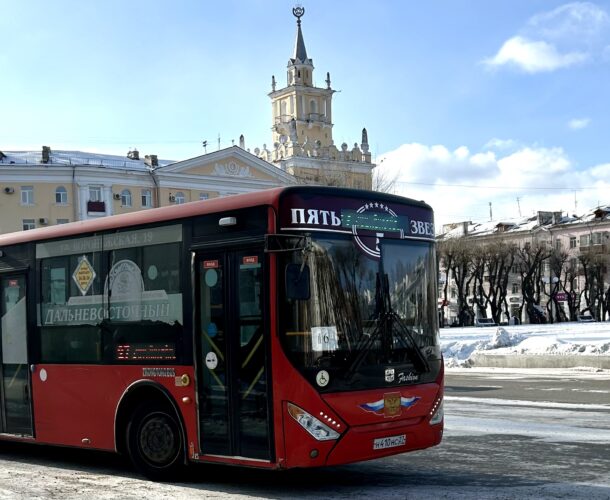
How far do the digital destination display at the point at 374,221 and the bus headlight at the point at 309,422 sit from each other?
179 centimetres

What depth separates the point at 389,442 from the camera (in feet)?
27.4

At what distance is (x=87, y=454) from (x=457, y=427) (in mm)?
5143

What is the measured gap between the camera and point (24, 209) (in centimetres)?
6538

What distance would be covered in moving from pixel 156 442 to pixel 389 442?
250cm

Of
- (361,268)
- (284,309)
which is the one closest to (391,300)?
(361,268)

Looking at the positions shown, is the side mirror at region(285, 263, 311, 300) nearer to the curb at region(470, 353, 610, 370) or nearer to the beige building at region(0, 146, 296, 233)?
the curb at region(470, 353, 610, 370)

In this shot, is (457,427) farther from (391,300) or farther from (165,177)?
(165,177)

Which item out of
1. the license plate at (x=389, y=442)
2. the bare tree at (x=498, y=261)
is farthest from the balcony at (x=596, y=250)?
the license plate at (x=389, y=442)

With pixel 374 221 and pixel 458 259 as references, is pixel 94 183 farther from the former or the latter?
pixel 374 221

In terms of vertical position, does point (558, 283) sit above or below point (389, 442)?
above

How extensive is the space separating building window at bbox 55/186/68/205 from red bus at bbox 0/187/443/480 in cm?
5787

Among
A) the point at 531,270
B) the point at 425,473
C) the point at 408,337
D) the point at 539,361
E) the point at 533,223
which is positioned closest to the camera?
the point at 408,337

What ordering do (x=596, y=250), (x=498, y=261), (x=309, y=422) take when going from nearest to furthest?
(x=309, y=422), (x=498, y=261), (x=596, y=250)

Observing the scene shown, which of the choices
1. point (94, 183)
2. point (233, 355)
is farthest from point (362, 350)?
Result: point (94, 183)
